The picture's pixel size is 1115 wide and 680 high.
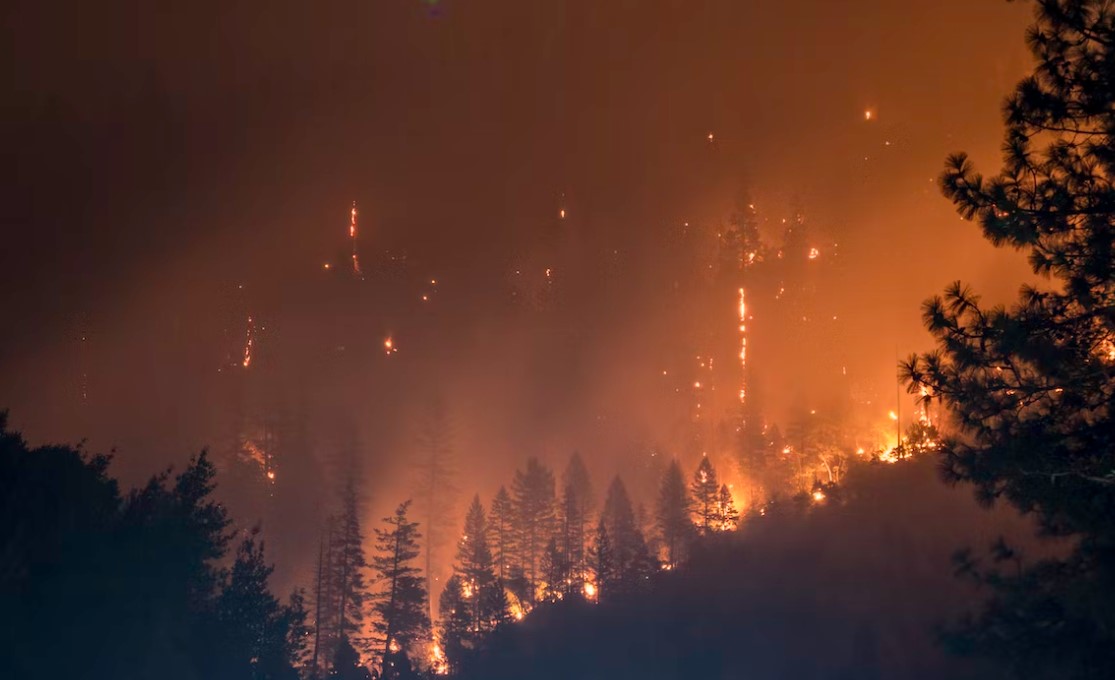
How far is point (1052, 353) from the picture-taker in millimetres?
10062

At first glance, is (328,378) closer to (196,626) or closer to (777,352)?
(777,352)

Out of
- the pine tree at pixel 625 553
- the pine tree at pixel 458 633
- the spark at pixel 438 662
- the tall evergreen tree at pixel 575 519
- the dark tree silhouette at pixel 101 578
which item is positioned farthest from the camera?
the tall evergreen tree at pixel 575 519

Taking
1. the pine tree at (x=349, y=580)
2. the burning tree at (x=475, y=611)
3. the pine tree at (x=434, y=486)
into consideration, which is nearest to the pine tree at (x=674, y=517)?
the burning tree at (x=475, y=611)

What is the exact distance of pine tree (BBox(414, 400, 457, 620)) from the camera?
8425 centimetres

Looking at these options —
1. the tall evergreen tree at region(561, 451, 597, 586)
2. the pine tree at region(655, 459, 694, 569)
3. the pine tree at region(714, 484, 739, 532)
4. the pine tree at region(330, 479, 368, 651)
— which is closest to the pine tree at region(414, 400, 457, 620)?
the tall evergreen tree at region(561, 451, 597, 586)

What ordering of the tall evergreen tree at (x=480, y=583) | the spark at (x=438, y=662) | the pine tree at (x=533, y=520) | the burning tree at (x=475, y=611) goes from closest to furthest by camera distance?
the burning tree at (x=475, y=611) < the tall evergreen tree at (x=480, y=583) < the spark at (x=438, y=662) < the pine tree at (x=533, y=520)

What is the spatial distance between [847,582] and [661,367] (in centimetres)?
10936

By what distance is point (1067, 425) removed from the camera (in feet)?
33.3

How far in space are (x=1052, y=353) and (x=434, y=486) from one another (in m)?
86.8

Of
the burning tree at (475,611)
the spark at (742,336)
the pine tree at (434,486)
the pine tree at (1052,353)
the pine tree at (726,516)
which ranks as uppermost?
the spark at (742,336)

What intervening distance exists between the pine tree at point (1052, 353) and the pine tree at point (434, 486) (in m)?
72.2

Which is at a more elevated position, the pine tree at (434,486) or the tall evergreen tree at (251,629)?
the pine tree at (434,486)

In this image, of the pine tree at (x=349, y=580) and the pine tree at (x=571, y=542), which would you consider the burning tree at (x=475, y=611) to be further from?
the pine tree at (x=571, y=542)

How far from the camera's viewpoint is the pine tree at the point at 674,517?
54700 mm
